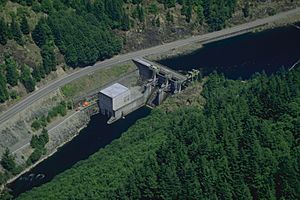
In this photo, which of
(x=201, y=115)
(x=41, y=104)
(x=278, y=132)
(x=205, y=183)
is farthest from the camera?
(x=41, y=104)

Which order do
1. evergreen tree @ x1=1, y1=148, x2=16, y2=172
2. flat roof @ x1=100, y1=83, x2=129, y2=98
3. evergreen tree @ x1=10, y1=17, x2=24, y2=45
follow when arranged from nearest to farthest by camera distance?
evergreen tree @ x1=1, y1=148, x2=16, y2=172, flat roof @ x1=100, y1=83, x2=129, y2=98, evergreen tree @ x1=10, y1=17, x2=24, y2=45

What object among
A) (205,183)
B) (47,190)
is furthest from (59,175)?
(205,183)

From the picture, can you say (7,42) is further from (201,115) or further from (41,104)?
(201,115)

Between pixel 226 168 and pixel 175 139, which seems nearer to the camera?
pixel 226 168

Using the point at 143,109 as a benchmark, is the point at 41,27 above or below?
above

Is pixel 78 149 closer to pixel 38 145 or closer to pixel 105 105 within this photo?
pixel 38 145

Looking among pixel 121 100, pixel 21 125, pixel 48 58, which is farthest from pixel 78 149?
pixel 48 58

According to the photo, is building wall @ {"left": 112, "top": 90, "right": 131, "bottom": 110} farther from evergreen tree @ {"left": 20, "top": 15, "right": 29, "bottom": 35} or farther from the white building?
evergreen tree @ {"left": 20, "top": 15, "right": 29, "bottom": 35}

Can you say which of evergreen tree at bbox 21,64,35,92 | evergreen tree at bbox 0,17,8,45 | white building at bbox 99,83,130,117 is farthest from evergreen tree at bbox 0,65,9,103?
white building at bbox 99,83,130,117
